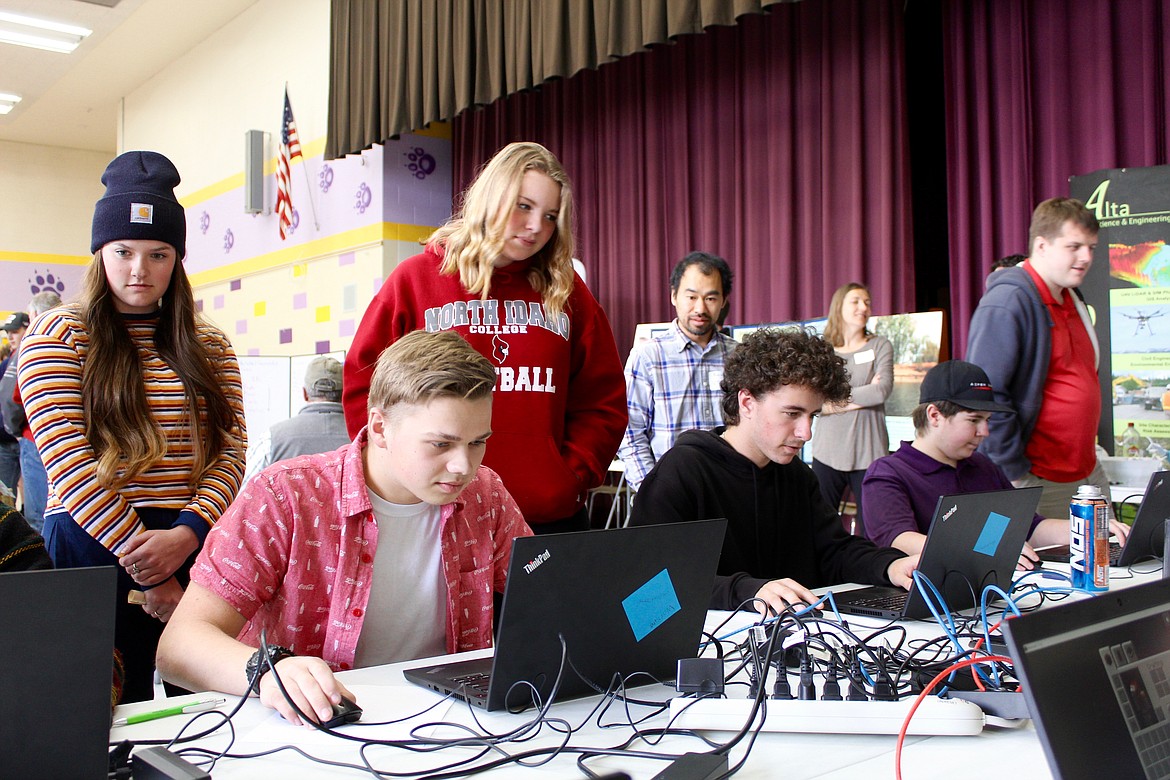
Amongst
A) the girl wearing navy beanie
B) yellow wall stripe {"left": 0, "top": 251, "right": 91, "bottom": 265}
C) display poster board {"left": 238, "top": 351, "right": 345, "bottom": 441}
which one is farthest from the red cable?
yellow wall stripe {"left": 0, "top": 251, "right": 91, "bottom": 265}

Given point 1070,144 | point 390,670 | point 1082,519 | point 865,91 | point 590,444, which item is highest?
point 865,91

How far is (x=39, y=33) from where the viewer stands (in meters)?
6.74

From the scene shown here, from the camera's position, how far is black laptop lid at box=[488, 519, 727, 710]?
3.57ft

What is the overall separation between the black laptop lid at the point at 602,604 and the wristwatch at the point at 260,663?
0.87ft

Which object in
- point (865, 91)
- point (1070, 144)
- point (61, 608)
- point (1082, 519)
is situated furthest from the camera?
point (865, 91)

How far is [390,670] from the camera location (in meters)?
1.35

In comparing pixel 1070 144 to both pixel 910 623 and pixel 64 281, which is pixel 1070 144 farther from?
pixel 64 281

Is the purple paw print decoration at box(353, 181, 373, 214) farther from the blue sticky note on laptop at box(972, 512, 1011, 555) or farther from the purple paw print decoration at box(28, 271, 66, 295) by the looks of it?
the purple paw print decoration at box(28, 271, 66, 295)

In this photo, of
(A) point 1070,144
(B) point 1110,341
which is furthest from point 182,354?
(A) point 1070,144

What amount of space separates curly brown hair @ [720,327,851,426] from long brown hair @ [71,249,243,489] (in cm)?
111

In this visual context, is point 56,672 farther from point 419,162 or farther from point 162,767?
point 419,162

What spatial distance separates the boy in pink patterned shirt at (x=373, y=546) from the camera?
1.33m

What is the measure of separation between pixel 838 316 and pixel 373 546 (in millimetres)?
2748

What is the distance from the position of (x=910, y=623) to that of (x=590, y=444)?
79 cm
